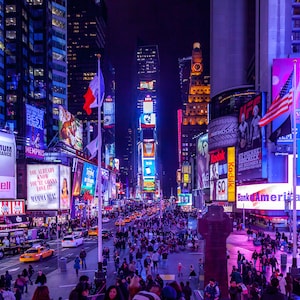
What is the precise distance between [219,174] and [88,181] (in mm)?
29337

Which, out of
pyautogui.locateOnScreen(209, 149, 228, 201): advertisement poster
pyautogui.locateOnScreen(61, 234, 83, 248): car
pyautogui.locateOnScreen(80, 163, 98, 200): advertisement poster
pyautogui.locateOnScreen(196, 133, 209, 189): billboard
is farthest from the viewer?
pyautogui.locateOnScreen(196, 133, 209, 189): billboard

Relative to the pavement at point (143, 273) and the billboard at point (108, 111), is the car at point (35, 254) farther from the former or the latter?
the billboard at point (108, 111)

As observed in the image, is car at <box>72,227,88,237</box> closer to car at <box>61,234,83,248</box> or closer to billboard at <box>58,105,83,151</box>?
car at <box>61,234,83,248</box>

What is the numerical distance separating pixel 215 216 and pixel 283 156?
54572mm

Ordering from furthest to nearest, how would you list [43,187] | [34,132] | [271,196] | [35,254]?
[34,132], [271,196], [43,187], [35,254]

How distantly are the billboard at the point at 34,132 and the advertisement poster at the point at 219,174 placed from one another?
3992 centimetres

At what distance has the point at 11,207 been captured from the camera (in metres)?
56.8

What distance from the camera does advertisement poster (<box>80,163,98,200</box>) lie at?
89.9 metres

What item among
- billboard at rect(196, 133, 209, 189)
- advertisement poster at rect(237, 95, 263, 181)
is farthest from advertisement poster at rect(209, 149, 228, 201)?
billboard at rect(196, 133, 209, 189)

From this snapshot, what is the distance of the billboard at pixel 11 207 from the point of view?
55438 mm

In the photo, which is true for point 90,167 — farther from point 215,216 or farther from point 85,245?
point 215,216

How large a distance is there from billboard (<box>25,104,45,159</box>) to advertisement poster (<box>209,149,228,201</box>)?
39918 millimetres

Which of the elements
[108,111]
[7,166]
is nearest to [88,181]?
[7,166]

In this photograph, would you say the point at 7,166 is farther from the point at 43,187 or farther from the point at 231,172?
the point at 231,172
